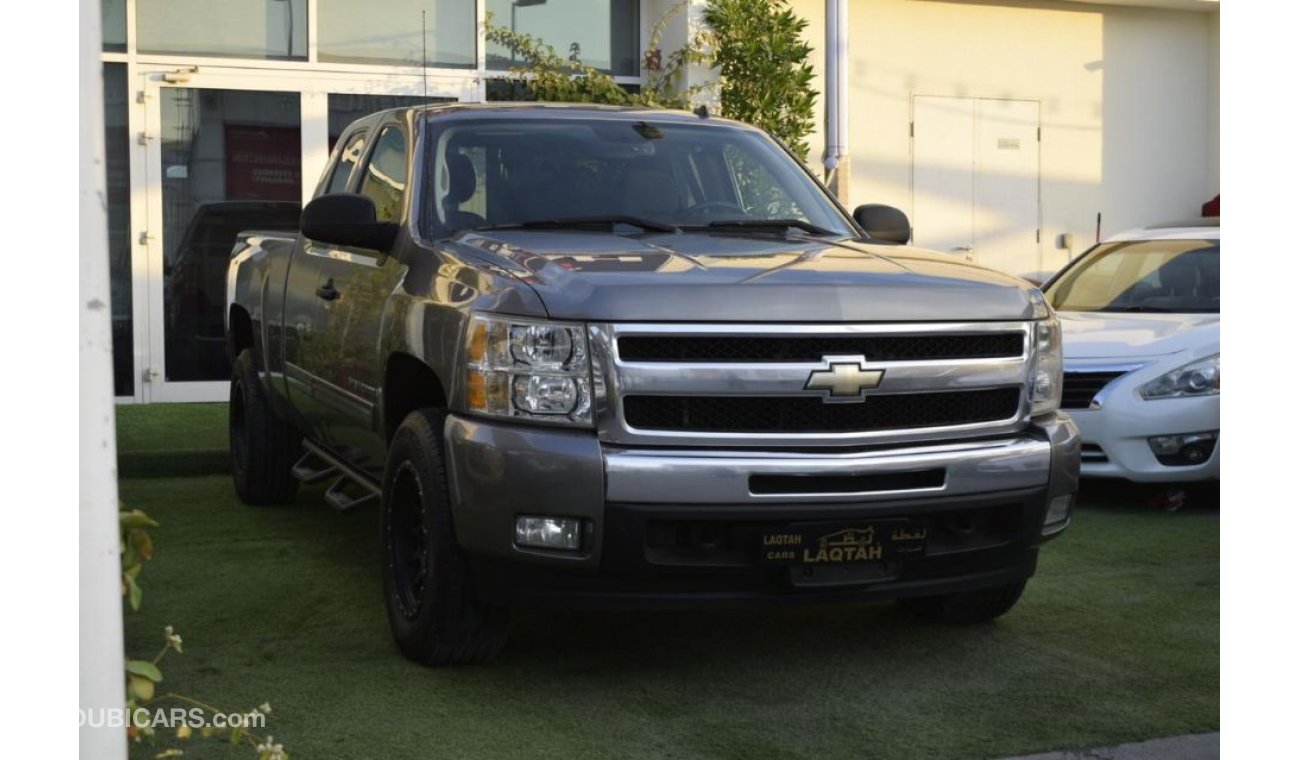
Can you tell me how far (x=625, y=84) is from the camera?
1367cm

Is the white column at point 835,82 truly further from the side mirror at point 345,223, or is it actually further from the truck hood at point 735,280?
the side mirror at point 345,223

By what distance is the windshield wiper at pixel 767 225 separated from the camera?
5.93 metres

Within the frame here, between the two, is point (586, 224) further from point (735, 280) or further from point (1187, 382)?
point (1187, 382)

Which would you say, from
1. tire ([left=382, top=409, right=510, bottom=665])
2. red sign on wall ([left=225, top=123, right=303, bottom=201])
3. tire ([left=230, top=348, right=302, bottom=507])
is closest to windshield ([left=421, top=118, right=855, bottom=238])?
tire ([left=382, top=409, right=510, bottom=665])

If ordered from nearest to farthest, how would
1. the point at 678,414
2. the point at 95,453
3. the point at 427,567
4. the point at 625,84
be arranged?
the point at 95,453
the point at 678,414
the point at 427,567
the point at 625,84

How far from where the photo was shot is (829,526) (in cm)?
470

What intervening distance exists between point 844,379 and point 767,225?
137 cm

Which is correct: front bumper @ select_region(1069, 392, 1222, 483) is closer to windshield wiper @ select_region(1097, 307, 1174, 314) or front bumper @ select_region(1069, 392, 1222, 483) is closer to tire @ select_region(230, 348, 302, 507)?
windshield wiper @ select_region(1097, 307, 1174, 314)

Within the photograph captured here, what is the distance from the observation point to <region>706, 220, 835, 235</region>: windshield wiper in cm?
593

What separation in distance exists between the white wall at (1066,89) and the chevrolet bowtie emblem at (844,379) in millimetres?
9443

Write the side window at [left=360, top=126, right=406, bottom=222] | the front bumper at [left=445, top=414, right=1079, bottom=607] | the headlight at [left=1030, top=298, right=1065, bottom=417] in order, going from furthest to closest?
the side window at [left=360, top=126, right=406, bottom=222] → the headlight at [left=1030, top=298, right=1065, bottom=417] → the front bumper at [left=445, top=414, right=1079, bottom=607]

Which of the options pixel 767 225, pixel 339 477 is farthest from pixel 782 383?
pixel 339 477

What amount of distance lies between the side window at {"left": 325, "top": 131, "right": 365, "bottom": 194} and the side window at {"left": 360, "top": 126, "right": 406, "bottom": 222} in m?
0.31
